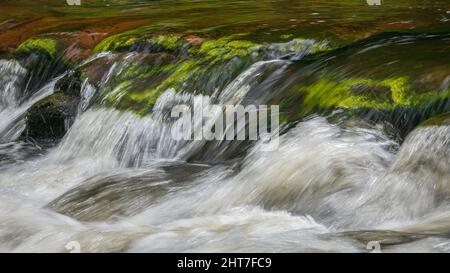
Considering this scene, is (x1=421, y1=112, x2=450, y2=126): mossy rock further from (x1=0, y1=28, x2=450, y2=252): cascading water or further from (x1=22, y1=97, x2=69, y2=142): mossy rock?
(x1=22, y1=97, x2=69, y2=142): mossy rock

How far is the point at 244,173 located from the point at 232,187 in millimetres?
258

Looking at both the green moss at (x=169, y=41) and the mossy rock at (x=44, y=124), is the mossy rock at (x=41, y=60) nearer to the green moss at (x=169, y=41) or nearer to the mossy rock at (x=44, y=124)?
the green moss at (x=169, y=41)

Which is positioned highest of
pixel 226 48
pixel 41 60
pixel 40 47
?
pixel 226 48

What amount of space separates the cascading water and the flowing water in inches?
0.6

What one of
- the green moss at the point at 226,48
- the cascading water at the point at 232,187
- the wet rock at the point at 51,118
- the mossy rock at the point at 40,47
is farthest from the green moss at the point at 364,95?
the mossy rock at the point at 40,47

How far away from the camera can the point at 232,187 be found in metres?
7.44

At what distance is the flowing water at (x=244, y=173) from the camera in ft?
20.0

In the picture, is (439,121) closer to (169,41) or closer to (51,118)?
Result: (169,41)

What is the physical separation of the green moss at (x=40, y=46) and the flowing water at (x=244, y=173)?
8.06 ft

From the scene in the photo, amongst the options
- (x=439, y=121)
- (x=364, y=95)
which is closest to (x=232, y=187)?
(x=364, y=95)

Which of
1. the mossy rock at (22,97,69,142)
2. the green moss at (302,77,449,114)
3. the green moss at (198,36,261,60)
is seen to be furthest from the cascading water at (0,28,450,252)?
the mossy rock at (22,97,69,142)

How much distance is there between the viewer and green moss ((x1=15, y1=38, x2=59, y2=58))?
13241mm
